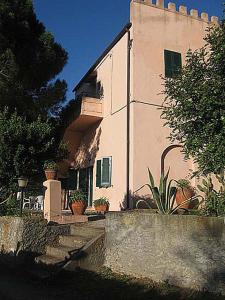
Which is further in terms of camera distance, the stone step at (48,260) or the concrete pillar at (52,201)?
the concrete pillar at (52,201)

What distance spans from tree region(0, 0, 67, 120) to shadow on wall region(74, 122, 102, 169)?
239 cm

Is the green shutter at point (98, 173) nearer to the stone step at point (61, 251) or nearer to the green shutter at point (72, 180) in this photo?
the green shutter at point (72, 180)

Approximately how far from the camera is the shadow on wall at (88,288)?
7191mm

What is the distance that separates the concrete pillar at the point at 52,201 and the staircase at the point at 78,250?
3.13 feet

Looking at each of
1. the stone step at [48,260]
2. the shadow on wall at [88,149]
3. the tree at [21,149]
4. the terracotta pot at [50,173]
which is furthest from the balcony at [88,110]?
the stone step at [48,260]

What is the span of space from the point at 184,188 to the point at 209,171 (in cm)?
763

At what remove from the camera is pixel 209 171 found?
779 cm

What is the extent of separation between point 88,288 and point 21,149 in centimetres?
664

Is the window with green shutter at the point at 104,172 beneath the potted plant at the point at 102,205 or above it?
above

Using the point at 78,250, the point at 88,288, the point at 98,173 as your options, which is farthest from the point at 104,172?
the point at 88,288

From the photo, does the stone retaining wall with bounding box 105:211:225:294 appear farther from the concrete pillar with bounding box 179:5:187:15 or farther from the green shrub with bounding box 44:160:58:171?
the concrete pillar with bounding box 179:5:187:15

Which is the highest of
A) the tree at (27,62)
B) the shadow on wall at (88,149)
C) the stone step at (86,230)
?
the tree at (27,62)

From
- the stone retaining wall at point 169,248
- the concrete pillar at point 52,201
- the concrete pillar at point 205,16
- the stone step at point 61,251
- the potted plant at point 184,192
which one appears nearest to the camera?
the stone retaining wall at point 169,248

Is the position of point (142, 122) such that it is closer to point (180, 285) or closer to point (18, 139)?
point (18, 139)
